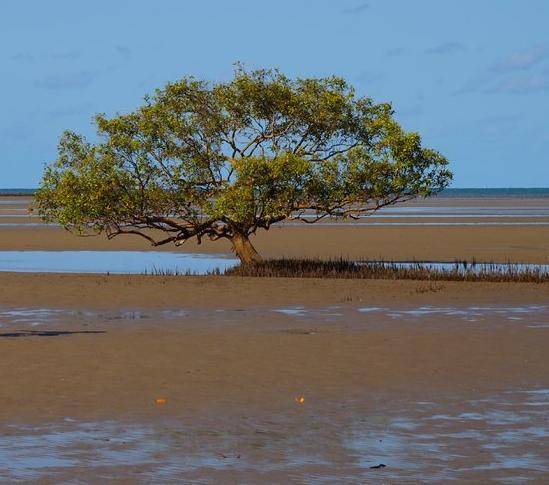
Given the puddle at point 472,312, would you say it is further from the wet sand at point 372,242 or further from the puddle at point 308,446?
the wet sand at point 372,242

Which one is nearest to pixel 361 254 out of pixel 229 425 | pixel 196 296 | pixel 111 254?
pixel 111 254

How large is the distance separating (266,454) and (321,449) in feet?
1.75

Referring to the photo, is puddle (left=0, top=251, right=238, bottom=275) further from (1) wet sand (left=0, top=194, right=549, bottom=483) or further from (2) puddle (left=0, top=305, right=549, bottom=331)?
(2) puddle (left=0, top=305, right=549, bottom=331)

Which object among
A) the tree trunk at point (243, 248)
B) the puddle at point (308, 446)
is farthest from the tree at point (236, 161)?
the puddle at point (308, 446)

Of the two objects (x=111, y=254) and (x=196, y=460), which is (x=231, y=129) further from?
(x=196, y=460)

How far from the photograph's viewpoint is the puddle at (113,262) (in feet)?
119

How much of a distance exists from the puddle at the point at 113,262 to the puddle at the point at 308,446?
70.6ft

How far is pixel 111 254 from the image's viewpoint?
45.0 metres

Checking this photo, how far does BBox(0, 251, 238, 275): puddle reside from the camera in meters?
36.4

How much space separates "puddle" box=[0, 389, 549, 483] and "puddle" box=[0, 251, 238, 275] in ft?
70.6

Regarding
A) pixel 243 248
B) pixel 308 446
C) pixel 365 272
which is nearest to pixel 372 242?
pixel 243 248

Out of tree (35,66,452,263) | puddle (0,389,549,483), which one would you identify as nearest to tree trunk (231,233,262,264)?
tree (35,66,452,263)

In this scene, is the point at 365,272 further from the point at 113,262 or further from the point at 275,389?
the point at 275,389

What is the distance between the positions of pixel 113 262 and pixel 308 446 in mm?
29701
